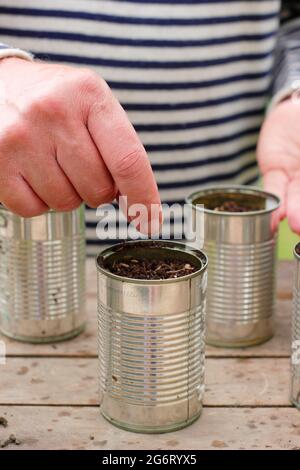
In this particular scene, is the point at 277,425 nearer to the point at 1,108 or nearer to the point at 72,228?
the point at 72,228

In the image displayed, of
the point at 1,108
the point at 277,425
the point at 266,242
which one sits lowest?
the point at 277,425

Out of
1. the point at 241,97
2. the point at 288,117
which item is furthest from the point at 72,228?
the point at 241,97

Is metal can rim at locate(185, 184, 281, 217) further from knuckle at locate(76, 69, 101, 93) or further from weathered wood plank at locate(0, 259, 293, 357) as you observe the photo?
knuckle at locate(76, 69, 101, 93)

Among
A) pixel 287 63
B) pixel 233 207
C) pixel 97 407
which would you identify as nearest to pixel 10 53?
pixel 233 207

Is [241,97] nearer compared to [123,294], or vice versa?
[123,294]

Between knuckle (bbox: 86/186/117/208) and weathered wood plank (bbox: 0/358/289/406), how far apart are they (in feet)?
0.96

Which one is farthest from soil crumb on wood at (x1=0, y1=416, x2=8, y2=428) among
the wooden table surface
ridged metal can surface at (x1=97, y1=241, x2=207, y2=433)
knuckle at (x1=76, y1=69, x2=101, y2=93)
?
knuckle at (x1=76, y1=69, x2=101, y2=93)

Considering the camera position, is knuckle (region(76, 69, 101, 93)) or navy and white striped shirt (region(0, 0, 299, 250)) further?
navy and white striped shirt (region(0, 0, 299, 250))

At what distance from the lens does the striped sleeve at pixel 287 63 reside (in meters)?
1.95

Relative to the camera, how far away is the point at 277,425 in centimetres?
118

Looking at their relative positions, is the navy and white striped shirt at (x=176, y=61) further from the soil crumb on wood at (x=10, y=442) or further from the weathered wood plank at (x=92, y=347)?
the soil crumb on wood at (x=10, y=442)

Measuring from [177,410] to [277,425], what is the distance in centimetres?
15

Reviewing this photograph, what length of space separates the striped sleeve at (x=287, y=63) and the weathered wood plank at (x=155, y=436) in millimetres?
953

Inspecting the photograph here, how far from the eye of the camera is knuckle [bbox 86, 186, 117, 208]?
1.25m
